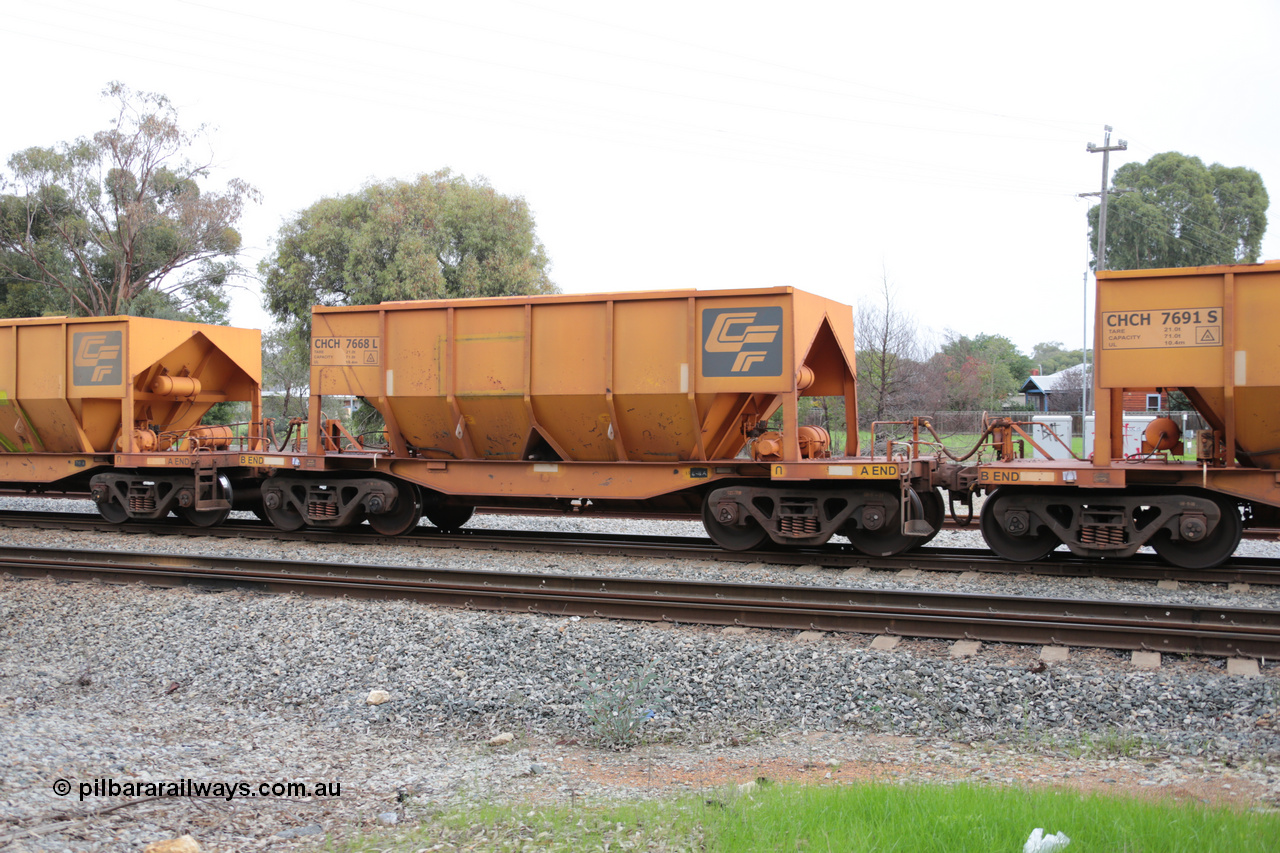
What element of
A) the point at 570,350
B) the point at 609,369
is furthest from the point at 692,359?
the point at 570,350

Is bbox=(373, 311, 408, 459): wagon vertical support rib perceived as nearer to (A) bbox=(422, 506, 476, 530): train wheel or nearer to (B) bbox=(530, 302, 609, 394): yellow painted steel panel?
(A) bbox=(422, 506, 476, 530): train wheel

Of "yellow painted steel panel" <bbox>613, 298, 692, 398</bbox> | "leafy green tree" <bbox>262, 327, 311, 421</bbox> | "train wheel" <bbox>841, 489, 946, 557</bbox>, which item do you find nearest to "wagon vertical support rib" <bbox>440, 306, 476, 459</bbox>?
"yellow painted steel panel" <bbox>613, 298, 692, 398</bbox>

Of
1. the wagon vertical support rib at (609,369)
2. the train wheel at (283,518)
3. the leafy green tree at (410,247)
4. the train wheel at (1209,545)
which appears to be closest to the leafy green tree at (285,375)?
the leafy green tree at (410,247)

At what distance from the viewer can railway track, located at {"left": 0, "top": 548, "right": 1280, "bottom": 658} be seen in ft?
21.1

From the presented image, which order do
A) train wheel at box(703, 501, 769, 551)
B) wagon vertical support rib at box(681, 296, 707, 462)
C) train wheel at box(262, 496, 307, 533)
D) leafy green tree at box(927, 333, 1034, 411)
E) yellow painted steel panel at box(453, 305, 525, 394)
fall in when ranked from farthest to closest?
leafy green tree at box(927, 333, 1034, 411)
train wheel at box(262, 496, 307, 533)
yellow painted steel panel at box(453, 305, 525, 394)
train wheel at box(703, 501, 769, 551)
wagon vertical support rib at box(681, 296, 707, 462)

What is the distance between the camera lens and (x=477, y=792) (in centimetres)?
432

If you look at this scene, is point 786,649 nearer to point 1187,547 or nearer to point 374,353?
point 1187,547

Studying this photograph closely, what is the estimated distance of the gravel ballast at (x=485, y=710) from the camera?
435cm

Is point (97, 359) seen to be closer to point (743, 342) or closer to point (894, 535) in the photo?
point (743, 342)

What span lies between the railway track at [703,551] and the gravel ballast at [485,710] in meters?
1.06

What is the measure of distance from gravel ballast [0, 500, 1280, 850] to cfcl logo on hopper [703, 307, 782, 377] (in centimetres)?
404

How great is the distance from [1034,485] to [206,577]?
9.08m

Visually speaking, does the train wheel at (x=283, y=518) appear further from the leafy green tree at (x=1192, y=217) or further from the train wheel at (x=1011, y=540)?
the leafy green tree at (x=1192, y=217)

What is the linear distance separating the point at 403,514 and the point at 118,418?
18.1 feet
